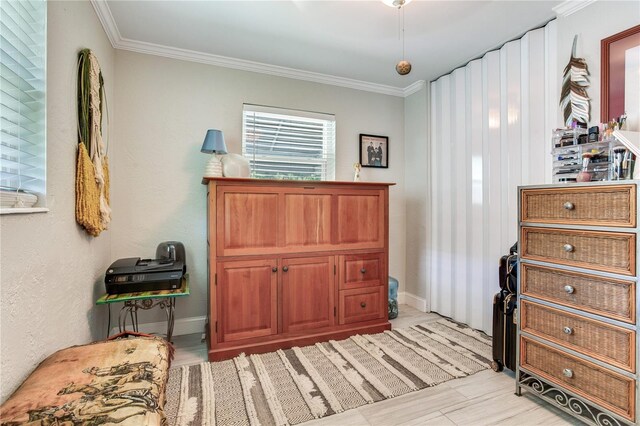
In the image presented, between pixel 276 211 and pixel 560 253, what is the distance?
6.30ft

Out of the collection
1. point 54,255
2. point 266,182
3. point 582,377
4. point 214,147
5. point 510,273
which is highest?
point 214,147

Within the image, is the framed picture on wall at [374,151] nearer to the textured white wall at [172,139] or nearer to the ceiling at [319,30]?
the ceiling at [319,30]

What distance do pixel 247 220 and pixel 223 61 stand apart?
5.41ft

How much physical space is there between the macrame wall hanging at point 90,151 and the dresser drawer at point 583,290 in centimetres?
269

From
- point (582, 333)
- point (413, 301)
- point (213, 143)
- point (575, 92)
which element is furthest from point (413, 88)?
point (582, 333)

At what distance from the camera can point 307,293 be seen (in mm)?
2645

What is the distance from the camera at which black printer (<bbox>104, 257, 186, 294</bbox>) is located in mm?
2115

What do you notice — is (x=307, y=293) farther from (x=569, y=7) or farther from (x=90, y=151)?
(x=569, y=7)

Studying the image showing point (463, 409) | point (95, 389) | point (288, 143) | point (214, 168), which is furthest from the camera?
point (288, 143)

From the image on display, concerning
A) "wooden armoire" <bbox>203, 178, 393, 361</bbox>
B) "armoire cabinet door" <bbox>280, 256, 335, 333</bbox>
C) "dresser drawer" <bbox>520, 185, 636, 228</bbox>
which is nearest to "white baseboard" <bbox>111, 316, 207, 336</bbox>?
"wooden armoire" <bbox>203, 178, 393, 361</bbox>

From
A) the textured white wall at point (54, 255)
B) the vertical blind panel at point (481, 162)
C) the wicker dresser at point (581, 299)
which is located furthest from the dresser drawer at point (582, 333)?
the textured white wall at point (54, 255)

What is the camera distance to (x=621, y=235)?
56.7 inches

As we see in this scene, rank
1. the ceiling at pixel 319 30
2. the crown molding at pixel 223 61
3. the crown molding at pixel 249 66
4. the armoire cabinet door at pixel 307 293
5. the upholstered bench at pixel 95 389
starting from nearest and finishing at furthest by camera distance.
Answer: the upholstered bench at pixel 95 389
the ceiling at pixel 319 30
the crown molding at pixel 223 61
the armoire cabinet door at pixel 307 293
the crown molding at pixel 249 66

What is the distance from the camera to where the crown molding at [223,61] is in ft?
7.61
